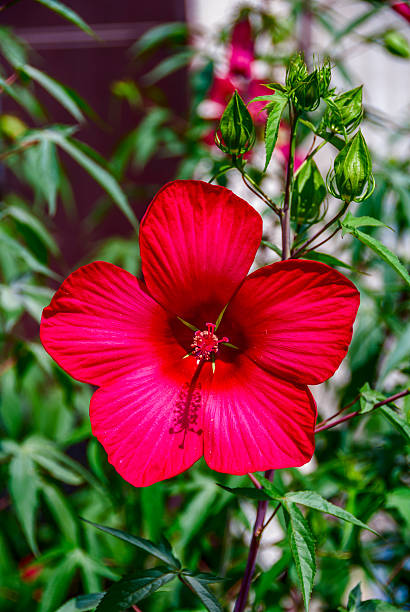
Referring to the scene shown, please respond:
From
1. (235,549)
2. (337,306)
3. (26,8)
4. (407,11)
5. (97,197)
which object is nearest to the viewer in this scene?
(337,306)

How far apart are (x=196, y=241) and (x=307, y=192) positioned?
0.35 feet

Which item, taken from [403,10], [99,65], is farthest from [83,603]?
[99,65]

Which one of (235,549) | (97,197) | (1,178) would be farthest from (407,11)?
(1,178)

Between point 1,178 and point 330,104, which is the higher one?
point 1,178

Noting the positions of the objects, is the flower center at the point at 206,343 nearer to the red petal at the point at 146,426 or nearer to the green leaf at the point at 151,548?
the red petal at the point at 146,426

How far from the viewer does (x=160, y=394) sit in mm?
438

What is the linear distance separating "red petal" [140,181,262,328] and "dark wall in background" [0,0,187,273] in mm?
1102

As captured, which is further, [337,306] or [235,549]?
[235,549]

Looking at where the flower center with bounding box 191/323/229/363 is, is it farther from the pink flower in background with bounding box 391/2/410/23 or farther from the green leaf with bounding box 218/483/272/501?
the pink flower in background with bounding box 391/2/410/23

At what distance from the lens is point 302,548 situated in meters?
0.41

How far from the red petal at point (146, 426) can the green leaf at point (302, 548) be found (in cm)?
9

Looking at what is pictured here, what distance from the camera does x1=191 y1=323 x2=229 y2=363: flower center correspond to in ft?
1.50

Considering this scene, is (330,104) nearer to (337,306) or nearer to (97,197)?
(337,306)

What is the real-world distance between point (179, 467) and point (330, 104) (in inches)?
10.7
